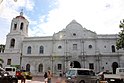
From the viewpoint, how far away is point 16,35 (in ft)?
133

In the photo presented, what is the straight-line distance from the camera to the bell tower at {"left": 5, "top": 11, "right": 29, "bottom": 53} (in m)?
40.1

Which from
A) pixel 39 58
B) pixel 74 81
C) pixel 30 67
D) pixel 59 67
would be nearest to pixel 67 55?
pixel 59 67

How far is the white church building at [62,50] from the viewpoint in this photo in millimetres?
35688

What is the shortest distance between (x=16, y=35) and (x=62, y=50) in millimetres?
11899

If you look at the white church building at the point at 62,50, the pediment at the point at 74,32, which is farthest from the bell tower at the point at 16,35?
the pediment at the point at 74,32

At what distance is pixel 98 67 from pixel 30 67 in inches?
603

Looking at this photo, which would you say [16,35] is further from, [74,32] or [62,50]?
[74,32]

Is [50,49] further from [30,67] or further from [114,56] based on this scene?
[114,56]

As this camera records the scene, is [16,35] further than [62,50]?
Yes

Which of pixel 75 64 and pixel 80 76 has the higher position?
pixel 75 64

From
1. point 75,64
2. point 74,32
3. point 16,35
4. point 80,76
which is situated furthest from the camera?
point 16,35

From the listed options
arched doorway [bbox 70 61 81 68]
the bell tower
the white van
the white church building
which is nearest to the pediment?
the white church building

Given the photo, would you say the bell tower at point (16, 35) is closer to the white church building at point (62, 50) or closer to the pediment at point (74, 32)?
the white church building at point (62, 50)

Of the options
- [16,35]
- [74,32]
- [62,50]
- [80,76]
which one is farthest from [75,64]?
[80,76]
